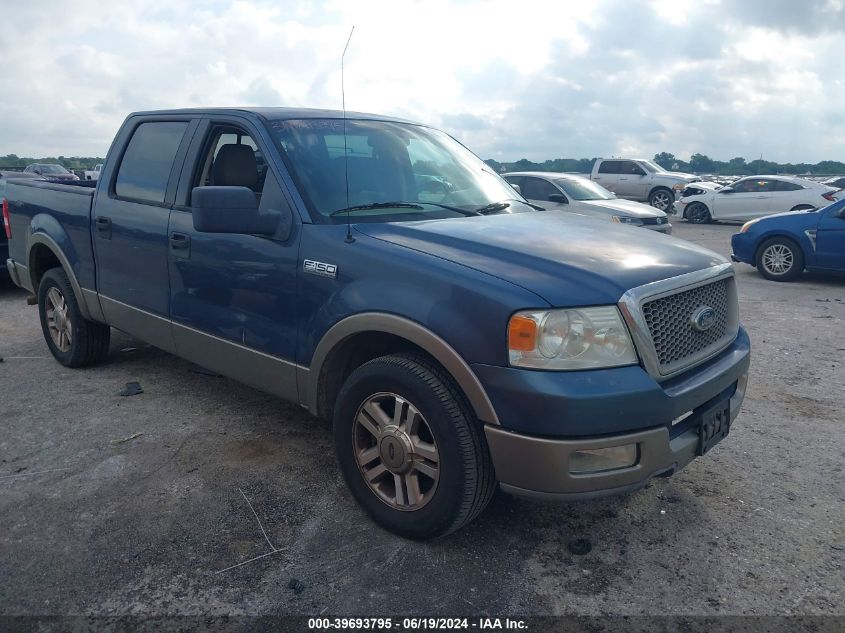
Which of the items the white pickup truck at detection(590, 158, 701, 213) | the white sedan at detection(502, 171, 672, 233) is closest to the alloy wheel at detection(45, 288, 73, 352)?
the white sedan at detection(502, 171, 672, 233)

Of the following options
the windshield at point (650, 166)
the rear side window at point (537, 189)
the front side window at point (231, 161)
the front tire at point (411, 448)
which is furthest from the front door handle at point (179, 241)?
the windshield at point (650, 166)

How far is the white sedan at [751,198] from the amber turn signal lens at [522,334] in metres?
17.5

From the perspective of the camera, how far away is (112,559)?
305 cm

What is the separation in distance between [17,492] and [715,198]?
19953 mm

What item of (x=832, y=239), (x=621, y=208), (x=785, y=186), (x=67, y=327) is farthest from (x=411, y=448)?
(x=785, y=186)

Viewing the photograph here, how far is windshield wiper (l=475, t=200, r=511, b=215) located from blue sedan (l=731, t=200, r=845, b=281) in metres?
7.66

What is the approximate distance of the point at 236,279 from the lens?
3.78 metres

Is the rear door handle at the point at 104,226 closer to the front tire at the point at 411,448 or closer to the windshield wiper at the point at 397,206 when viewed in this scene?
the windshield wiper at the point at 397,206

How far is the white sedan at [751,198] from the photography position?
1823 cm

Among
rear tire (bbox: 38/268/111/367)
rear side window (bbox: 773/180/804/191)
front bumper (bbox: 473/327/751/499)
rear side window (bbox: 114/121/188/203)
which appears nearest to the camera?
front bumper (bbox: 473/327/751/499)

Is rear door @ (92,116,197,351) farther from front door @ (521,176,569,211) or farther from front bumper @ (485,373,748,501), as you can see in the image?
front door @ (521,176,569,211)

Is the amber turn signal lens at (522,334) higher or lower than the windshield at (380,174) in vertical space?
lower

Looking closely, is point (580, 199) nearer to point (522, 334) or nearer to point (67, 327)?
point (67, 327)

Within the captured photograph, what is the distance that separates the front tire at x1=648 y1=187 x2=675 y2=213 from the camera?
2388cm
